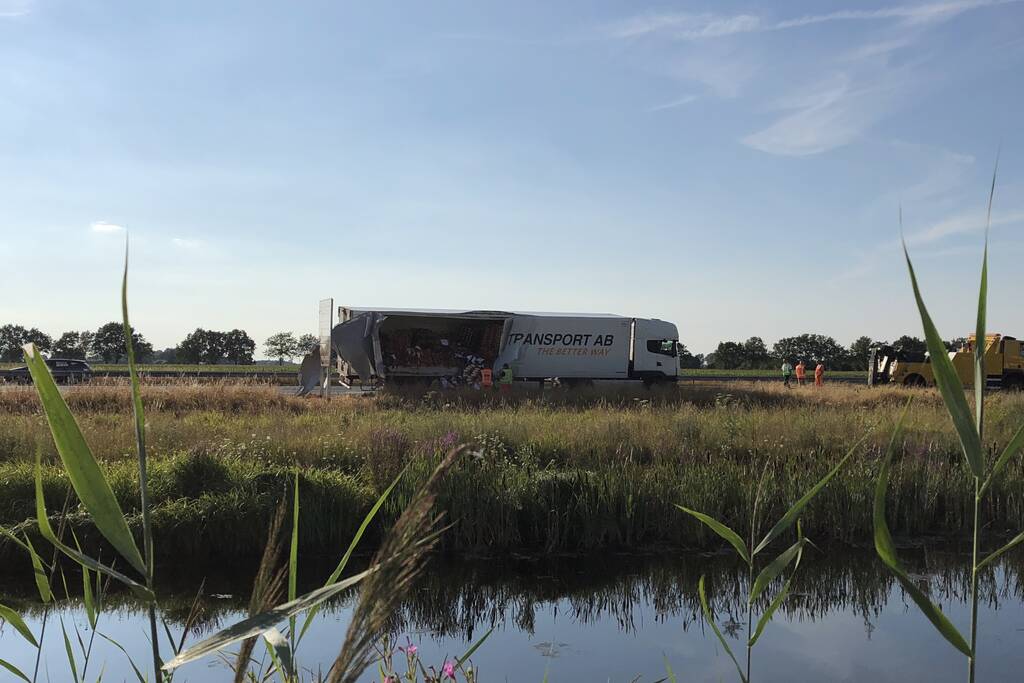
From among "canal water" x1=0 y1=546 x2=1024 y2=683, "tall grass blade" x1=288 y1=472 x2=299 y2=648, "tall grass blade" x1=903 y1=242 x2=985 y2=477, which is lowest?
"canal water" x1=0 y1=546 x2=1024 y2=683

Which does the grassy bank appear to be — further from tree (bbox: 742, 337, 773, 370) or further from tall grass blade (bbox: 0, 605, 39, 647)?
tree (bbox: 742, 337, 773, 370)

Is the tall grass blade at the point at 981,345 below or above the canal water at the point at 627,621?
above

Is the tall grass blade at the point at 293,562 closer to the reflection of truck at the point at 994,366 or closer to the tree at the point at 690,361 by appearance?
the reflection of truck at the point at 994,366

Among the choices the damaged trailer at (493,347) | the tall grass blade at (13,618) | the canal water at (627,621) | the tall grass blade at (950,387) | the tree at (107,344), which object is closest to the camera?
the tall grass blade at (950,387)

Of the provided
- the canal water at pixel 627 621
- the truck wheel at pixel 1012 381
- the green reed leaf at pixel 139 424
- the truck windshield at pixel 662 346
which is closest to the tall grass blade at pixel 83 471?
the green reed leaf at pixel 139 424

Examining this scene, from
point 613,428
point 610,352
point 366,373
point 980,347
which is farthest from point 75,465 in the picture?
point 610,352

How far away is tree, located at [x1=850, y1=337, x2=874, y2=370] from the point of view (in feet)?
253

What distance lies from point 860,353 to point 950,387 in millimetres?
87567

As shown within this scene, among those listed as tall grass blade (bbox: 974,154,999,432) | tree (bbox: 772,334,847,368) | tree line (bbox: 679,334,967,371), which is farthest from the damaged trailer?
tree (bbox: 772,334,847,368)

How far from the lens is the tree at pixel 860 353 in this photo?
77062 mm

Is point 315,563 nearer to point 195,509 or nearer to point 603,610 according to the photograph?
point 195,509

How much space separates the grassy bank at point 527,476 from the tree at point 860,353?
220 ft

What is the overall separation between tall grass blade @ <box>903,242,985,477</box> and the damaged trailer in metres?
23.9

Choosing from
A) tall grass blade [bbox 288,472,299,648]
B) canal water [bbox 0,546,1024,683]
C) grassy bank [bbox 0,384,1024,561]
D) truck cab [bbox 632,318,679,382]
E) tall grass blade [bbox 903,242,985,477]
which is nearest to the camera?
tall grass blade [bbox 903,242,985,477]
